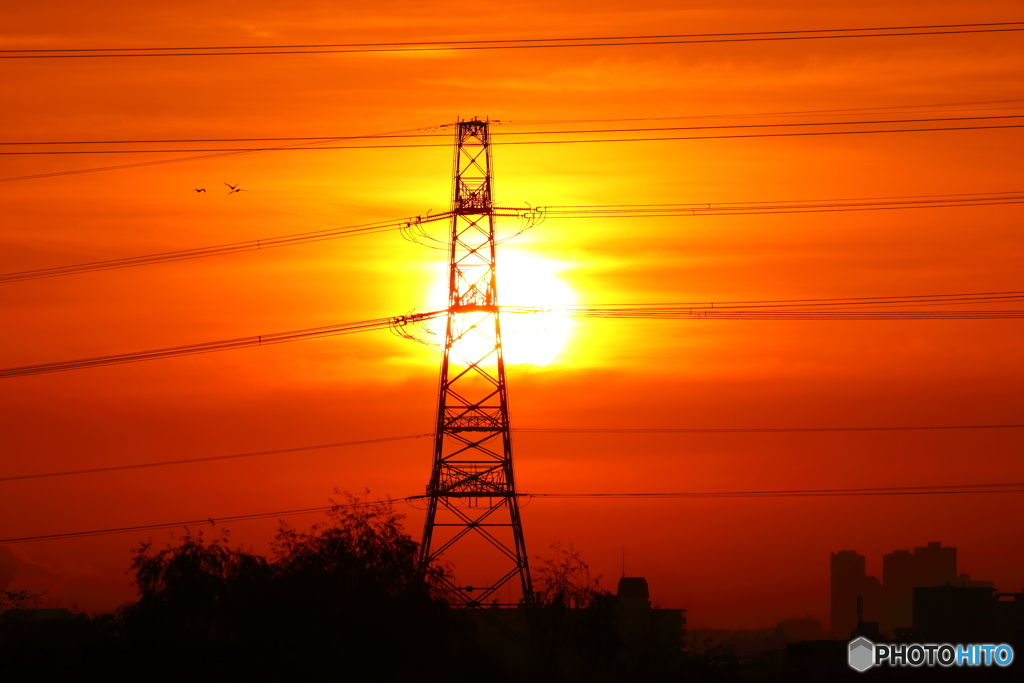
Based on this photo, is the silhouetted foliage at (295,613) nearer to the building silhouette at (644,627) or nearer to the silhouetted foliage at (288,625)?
the silhouetted foliage at (288,625)

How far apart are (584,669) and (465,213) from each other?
2135 centimetres

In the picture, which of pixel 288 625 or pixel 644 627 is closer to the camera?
pixel 288 625

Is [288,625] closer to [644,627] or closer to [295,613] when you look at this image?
[295,613]

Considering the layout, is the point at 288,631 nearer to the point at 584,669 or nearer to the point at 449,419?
the point at 449,419

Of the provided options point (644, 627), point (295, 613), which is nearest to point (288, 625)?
point (295, 613)

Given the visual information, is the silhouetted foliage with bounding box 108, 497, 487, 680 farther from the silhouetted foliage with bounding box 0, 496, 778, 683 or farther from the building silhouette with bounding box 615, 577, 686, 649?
the building silhouette with bounding box 615, 577, 686, 649

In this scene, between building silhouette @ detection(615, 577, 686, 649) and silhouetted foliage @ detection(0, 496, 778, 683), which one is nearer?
silhouetted foliage @ detection(0, 496, 778, 683)

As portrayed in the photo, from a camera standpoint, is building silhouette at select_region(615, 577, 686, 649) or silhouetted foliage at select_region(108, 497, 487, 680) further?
building silhouette at select_region(615, 577, 686, 649)

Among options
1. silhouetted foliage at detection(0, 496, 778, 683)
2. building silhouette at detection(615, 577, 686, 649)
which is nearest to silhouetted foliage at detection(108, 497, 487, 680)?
silhouetted foliage at detection(0, 496, 778, 683)

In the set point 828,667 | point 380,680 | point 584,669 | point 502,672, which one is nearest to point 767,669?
point 828,667

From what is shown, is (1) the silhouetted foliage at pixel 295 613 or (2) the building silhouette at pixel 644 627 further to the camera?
(2) the building silhouette at pixel 644 627

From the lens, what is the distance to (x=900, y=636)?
546ft

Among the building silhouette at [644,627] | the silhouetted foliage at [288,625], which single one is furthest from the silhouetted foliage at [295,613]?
the building silhouette at [644,627]

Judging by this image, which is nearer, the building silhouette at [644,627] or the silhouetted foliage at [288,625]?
the silhouetted foliage at [288,625]
